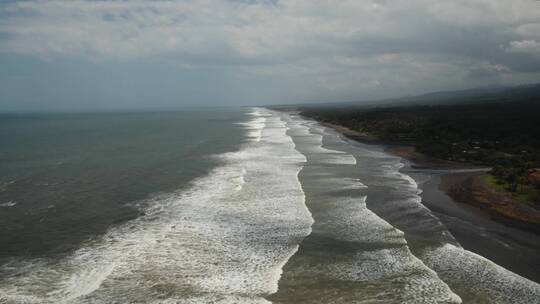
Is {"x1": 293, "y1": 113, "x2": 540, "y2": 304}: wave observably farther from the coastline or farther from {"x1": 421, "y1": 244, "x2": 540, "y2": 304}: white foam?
the coastline

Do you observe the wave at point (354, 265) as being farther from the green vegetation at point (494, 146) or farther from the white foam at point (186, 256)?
the green vegetation at point (494, 146)

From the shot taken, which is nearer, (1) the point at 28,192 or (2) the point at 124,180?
(1) the point at 28,192

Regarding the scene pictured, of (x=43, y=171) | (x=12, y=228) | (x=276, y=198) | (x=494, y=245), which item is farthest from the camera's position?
(x=43, y=171)

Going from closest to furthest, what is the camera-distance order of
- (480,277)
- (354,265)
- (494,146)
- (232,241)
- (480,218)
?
(480,277), (354,265), (232,241), (480,218), (494,146)

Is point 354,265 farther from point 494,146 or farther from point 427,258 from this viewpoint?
point 494,146

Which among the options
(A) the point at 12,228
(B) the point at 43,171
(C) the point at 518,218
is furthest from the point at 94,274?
(B) the point at 43,171

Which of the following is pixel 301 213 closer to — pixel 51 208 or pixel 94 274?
pixel 94 274

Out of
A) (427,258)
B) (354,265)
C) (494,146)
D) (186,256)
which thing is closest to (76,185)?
(186,256)

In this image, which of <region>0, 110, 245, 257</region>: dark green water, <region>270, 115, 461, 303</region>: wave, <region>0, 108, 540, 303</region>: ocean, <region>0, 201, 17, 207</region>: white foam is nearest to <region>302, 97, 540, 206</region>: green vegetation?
<region>0, 108, 540, 303</region>: ocean
